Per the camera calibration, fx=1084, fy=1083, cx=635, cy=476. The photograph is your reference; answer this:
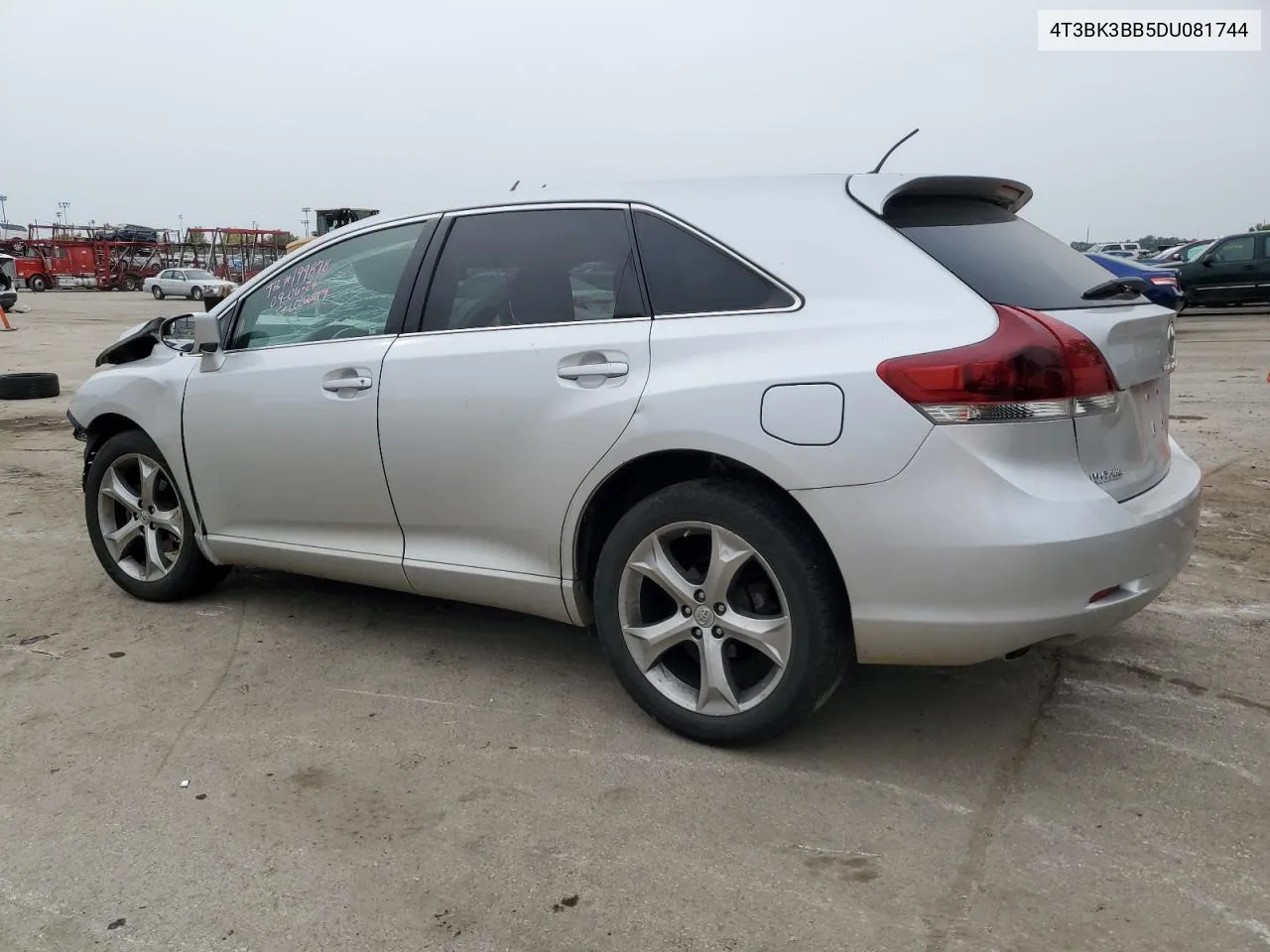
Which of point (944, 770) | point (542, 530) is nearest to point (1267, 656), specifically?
point (944, 770)

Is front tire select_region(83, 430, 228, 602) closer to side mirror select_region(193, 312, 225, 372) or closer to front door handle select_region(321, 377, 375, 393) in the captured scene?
side mirror select_region(193, 312, 225, 372)

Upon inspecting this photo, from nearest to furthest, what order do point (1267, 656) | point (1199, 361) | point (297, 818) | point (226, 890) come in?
point (226, 890) < point (297, 818) < point (1267, 656) < point (1199, 361)

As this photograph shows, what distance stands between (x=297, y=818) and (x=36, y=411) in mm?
9130

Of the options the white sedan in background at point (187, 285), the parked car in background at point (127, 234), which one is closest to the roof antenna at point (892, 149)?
the white sedan in background at point (187, 285)

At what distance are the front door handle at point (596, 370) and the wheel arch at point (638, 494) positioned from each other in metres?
0.27

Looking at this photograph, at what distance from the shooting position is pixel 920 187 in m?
3.20

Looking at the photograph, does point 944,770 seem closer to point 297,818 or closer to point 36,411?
point 297,818

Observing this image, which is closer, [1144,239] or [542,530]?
[542,530]

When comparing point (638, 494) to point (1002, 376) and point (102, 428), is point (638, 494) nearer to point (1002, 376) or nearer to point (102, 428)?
point (1002, 376)

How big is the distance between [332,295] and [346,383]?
477 millimetres

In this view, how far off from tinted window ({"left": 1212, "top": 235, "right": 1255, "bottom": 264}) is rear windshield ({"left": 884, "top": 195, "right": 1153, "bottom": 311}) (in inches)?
809

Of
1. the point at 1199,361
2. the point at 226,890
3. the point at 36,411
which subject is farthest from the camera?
the point at 1199,361

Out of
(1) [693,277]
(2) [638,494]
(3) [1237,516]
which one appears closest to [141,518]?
(2) [638,494]

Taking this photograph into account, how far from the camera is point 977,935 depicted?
7.63ft
